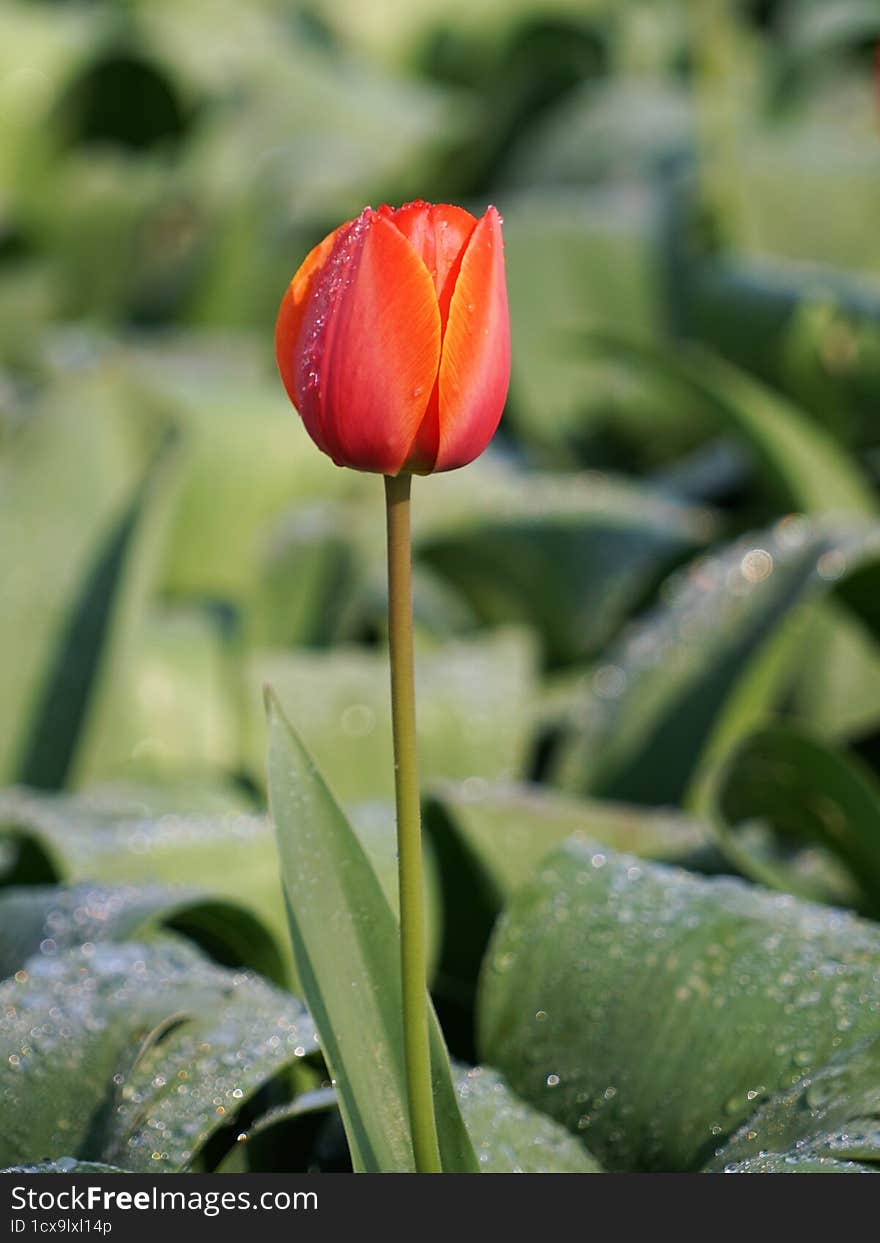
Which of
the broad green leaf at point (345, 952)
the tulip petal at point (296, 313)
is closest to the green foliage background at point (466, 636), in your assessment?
the broad green leaf at point (345, 952)

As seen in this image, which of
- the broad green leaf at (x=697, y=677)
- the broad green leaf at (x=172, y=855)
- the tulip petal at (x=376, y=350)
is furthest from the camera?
the broad green leaf at (x=697, y=677)

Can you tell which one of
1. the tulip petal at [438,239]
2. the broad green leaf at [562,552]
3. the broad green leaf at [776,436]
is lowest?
the broad green leaf at [562,552]

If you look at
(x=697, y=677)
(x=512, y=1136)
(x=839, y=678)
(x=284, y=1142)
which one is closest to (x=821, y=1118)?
(x=512, y=1136)

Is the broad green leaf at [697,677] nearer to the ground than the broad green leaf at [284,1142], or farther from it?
farther from it

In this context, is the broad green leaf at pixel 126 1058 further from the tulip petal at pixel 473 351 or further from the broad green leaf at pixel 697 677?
the broad green leaf at pixel 697 677

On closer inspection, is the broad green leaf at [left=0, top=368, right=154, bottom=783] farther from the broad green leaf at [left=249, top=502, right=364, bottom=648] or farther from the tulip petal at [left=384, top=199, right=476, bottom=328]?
the tulip petal at [left=384, top=199, right=476, bottom=328]

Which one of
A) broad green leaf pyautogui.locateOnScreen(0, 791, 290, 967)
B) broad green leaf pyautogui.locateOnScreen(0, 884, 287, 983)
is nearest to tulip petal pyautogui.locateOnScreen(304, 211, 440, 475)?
broad green leaf pyautogui.locateOnScreen(0, 884, 287, 983)

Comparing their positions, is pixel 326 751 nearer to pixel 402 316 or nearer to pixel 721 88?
pixel 402 316
